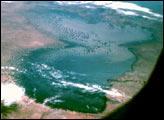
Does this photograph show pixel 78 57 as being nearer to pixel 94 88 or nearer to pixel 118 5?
pixel 94 88

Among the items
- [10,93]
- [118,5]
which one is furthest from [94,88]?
[118,5]

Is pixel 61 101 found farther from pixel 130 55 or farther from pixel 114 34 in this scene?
pixel 114 34

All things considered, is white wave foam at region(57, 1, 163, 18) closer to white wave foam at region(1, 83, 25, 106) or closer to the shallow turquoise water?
the shallow turquoise water

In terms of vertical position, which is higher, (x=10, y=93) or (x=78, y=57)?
(x=78, y=57)

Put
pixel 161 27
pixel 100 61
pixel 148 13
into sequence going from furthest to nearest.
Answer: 1. pixel 148 13
2. pixel 161 27
3. pixel 100 61

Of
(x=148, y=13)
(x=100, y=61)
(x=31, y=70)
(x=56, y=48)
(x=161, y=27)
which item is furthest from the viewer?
(x=148, y=13)

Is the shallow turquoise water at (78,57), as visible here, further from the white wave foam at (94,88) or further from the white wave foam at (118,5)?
the white wave foam at (118,5)

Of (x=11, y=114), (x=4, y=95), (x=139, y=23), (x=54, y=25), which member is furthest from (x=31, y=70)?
(x=139, y=23)
